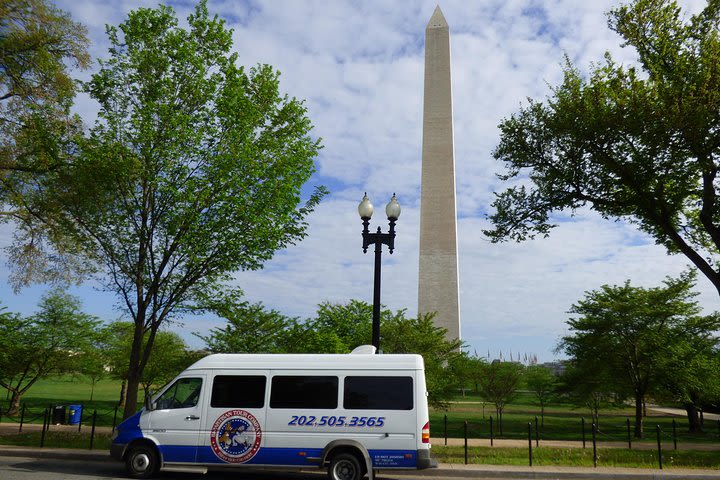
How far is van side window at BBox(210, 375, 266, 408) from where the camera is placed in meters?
10.4

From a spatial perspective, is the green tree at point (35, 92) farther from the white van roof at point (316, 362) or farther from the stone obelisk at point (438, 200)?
the stone obelisk at point (438, 200)

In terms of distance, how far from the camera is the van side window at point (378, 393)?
995 centimetres

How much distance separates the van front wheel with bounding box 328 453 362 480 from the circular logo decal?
1.42 meters

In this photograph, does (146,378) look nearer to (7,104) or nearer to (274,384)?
(7,104)

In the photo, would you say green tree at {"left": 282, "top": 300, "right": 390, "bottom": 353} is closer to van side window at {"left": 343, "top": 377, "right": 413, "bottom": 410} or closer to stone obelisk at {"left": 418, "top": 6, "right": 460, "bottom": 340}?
stone obelisk at {"left": 418, "top": 6, "right": 460, "bottom": 340}

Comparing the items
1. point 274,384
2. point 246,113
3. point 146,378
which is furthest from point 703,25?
point 146,378

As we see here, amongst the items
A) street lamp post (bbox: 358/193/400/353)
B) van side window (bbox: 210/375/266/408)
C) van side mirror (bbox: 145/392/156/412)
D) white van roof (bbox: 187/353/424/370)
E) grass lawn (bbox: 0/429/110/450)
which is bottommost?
grass lawn (bbox: 0/429/110/450)

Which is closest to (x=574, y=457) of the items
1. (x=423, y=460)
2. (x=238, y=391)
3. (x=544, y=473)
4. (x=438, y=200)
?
(x=544, y=473)

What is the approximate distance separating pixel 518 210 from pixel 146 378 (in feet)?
70.7

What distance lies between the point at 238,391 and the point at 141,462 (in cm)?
218

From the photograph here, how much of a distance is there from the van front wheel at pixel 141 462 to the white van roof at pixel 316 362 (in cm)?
169

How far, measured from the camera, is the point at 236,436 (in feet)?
33.6

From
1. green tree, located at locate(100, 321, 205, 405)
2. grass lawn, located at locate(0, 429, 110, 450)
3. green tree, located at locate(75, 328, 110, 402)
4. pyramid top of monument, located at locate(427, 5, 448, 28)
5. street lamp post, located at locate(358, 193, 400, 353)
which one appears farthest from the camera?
pyramid top of monument, located at locate(427, 5, 448, 28)

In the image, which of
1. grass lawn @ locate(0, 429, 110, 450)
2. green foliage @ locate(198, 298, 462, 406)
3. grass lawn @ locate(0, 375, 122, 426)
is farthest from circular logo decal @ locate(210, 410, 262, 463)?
green foliage @ locate(198, 298, 462, 406)
